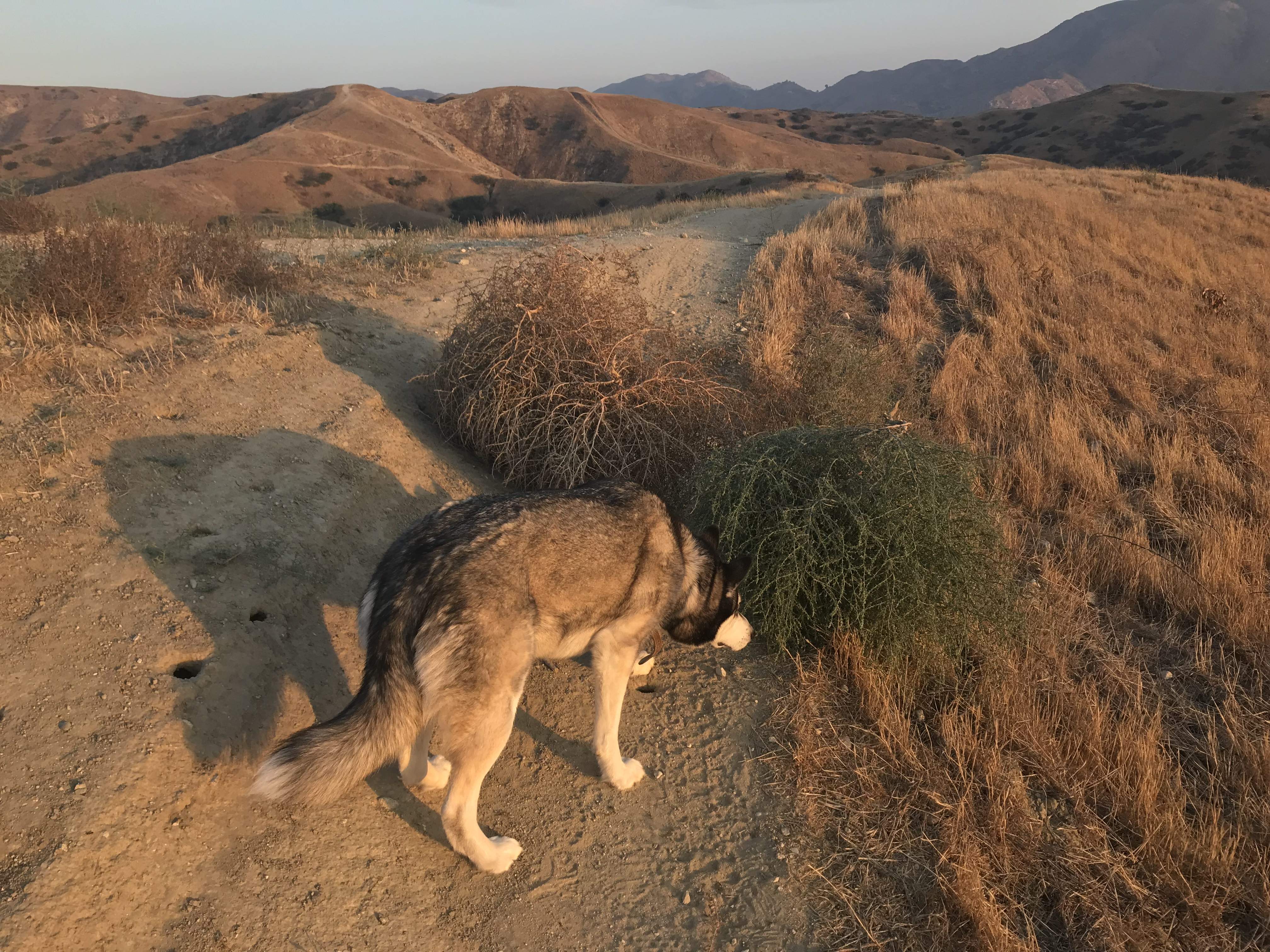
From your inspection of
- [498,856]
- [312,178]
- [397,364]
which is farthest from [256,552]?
[312,178]

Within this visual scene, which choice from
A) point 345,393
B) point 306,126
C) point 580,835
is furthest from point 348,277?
point 306,126

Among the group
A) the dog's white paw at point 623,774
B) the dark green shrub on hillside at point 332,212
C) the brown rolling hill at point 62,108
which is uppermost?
the brown rolling hill at point 62,108

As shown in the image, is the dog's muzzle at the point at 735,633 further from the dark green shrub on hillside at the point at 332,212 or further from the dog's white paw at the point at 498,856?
the dark green shrub on hillside at the point at 332,212

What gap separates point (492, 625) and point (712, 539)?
5.57 ft

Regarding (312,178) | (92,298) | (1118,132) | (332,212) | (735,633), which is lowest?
(735,633)

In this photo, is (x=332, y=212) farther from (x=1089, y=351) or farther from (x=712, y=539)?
(x=712, y=539)

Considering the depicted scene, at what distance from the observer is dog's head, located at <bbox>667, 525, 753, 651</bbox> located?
419 centimetres

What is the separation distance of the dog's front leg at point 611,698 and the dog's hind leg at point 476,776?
64 centimetres

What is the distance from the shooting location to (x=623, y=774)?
153 inches

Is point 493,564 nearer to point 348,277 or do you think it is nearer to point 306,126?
point 348,277

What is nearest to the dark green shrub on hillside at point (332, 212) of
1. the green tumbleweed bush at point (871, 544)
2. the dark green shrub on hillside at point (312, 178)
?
the dark green shrub on hillside at point (312, 178)

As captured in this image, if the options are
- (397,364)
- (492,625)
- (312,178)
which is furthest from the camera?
(312,178)

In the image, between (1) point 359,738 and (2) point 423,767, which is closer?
(1) point 359,738

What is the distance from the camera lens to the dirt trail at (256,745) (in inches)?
118
